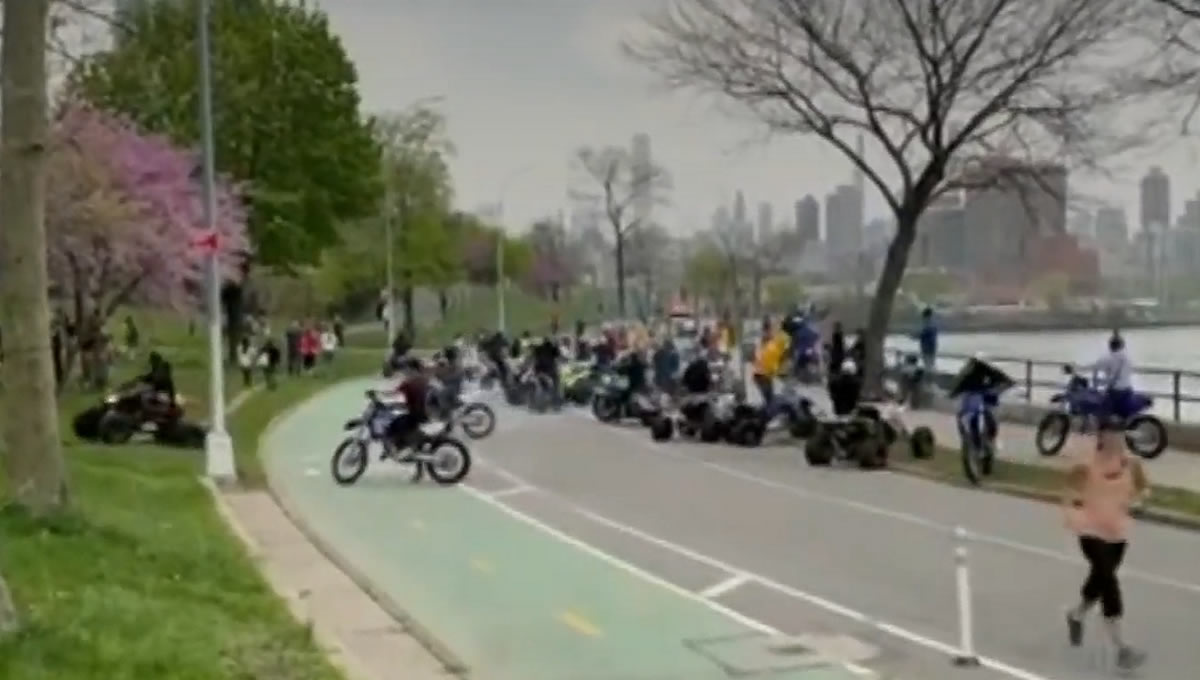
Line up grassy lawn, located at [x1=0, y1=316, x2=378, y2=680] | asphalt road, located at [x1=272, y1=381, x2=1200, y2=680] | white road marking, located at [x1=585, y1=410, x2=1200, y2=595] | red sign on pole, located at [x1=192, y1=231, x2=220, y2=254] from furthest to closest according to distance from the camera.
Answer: red sign on pole, located at [x1=192, y1=231, x2=220, y2=254] < white road marking, located at [x1=585, y1=410, x2=1200, y2=595] < asphalt road, located at [x1=272, y1=381, x2=1200, y2=680] < grassy lawn, located at [x1=0, y1=316, x2=378, y2=680]

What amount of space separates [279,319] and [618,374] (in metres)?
68.1

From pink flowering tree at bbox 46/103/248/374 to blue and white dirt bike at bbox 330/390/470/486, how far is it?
17544mm

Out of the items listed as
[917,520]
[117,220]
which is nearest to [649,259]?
[117,220]

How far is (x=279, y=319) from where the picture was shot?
10919cm

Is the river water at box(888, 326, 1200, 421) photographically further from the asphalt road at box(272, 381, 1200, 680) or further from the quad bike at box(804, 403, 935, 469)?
the asphalt road at box(272, 381, 1200, 680)

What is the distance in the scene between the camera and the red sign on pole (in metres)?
28.0

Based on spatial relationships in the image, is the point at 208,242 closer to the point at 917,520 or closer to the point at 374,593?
the point at 917,520

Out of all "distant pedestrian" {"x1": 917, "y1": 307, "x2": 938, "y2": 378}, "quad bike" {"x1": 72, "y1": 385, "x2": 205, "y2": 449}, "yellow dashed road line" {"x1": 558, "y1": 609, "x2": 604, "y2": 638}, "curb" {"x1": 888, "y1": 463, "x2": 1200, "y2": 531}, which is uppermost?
"distant pedestrian" {"x1": 917, "y1": 307, "x2": 938, "y2": 378}

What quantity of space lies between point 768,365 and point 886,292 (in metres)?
2.85

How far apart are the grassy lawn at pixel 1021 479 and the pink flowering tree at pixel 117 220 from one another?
21.6 metres

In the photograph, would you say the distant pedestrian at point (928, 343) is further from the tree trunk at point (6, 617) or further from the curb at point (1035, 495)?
the tree trunk at point (6, 617)

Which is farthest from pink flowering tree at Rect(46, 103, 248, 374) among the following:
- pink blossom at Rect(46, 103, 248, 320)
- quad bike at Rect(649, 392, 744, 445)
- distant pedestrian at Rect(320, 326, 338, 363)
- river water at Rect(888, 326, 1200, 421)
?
river water at Rect(888, 326, 1200, 421)

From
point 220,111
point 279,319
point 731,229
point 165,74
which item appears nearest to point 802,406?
point 220,111

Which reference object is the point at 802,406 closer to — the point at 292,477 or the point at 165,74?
the point at 292,477
